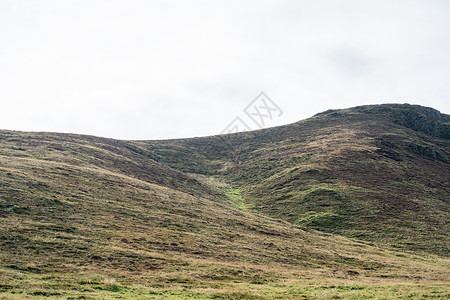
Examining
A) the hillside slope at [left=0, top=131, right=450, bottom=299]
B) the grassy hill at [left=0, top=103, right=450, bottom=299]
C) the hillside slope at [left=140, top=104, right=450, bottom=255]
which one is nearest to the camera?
the hillside slope at [left=0, top=131, right=450, bottom=299]

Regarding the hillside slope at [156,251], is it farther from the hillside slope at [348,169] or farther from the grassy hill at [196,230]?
the hillside slope at [348,169]

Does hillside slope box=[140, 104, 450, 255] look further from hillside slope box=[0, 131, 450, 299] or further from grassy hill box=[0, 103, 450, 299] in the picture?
hillside slope box=[0, 131, 450, 299]

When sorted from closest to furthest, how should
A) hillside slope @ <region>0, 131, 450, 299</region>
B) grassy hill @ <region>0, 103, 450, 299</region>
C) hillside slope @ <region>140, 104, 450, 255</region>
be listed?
hillside slope @ <region>0, 131, 450, 299</region> < grassy hill @ <region>0, 103, 450, 299</region> < hillside slope @ <region>140, 104, 450, 255</region>

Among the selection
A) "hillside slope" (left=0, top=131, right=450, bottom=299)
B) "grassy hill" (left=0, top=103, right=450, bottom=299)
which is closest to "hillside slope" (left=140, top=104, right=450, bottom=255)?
"grassy hill" (left=0, top=103, right=450, bottom=299)

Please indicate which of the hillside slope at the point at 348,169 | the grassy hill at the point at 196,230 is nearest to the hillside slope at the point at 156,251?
the grassy hill at the point at 196,230

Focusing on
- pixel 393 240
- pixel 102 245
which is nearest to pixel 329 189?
pixel 393 240

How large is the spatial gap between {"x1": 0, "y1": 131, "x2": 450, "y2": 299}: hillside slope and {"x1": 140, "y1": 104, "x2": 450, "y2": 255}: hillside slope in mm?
8989

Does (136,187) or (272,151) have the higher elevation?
(272,151)

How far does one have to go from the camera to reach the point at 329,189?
70312 millimetres

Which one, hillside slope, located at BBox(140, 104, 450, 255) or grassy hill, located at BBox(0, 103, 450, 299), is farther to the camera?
hillside slope, located at BBox(140, 104, 450, 255)

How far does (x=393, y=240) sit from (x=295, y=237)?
16014 millimetres

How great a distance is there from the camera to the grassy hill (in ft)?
76.7

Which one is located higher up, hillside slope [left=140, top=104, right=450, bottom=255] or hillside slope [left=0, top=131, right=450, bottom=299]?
hillside slope [left=140, top=104, right=450, bottom=255]

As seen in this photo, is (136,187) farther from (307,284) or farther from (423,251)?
(423,251)
